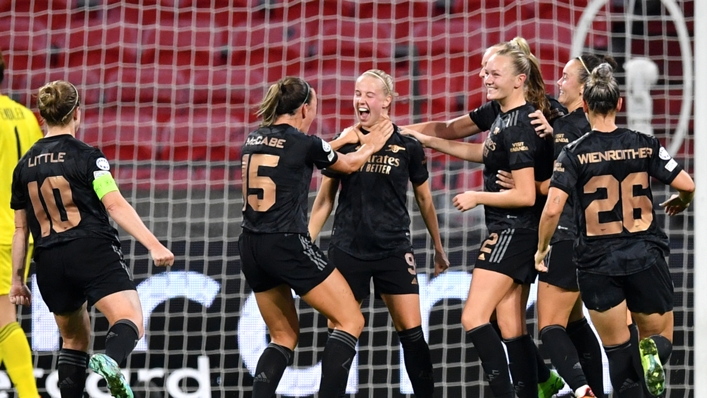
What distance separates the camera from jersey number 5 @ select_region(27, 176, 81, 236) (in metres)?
4.43

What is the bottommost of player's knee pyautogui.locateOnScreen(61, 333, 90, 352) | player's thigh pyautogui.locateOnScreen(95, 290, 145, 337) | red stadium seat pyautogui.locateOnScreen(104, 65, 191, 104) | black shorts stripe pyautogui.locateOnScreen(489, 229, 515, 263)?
player's knee pyautogui.locateOnScreen(61, 333, 90, 352)

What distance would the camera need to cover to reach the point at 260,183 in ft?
15.2

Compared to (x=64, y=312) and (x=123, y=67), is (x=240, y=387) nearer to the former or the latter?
(x=64, y=312)

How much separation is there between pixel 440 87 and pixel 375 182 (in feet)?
10.8

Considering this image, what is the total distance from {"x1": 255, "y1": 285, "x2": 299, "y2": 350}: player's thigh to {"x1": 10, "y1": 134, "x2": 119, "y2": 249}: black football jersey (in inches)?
30.6

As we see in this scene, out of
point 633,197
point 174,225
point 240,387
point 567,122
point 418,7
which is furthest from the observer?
point 418,7

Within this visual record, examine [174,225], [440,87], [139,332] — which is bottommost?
[139,332]

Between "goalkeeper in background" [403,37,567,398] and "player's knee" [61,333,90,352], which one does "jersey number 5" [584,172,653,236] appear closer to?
"goalkeeper in background" [403,37,567,398]

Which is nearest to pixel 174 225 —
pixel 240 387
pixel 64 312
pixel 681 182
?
pixel 240 387

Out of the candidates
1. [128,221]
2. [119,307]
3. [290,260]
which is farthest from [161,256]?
[290,260]

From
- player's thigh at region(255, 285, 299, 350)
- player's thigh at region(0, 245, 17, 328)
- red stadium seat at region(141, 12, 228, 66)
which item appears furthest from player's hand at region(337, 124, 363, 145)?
red stadium seat at region(141, 12, 228, 66)

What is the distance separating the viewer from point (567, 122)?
4.82m

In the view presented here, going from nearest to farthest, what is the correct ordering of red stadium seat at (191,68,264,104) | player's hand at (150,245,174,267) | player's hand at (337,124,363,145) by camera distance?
1. player's hand at (150,245,174,267)
2. player's hand at (337,124,363,145)
3. red stadium seat at (191,68,264,104)

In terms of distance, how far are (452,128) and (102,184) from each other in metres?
1.94
